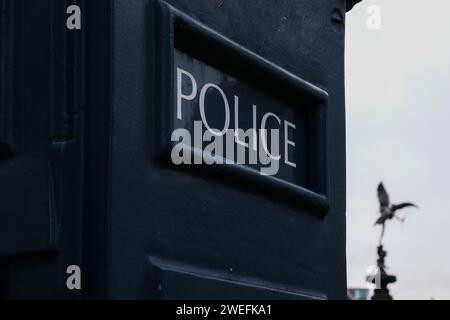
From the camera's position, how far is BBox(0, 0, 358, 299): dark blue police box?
1.62 metres

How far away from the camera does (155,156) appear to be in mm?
1742

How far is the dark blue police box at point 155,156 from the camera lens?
1625 millimetres

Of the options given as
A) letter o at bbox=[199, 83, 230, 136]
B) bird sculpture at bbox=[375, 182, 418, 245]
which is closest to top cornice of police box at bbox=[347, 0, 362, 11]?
letter o at bbox=[199, 83, 230, 136]

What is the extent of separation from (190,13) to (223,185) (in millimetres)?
314

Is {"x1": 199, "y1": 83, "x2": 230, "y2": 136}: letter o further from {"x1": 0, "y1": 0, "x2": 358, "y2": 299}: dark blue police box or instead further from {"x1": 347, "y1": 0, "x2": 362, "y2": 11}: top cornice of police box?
{"x1": 347, "y1": 0, "x2": 362, "y2": 11}: top cornice of police box

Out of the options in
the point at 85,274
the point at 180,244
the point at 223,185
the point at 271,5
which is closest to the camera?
the point at 85,274

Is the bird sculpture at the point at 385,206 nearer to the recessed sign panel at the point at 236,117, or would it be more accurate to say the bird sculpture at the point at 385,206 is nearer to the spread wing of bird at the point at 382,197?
the spread wing of bird at the point at 382,197

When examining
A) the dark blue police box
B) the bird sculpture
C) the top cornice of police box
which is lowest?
the dark blue police box

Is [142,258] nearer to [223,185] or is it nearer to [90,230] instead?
[90,230]

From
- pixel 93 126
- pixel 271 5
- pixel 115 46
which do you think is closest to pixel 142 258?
pixel 93 126

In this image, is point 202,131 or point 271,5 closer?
point 202,131

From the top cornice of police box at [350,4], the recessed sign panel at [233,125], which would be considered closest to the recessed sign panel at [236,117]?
the recessed sign panel at [233,125]

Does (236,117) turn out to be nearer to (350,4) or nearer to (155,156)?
(155,156)

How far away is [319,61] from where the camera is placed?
7.47ft
